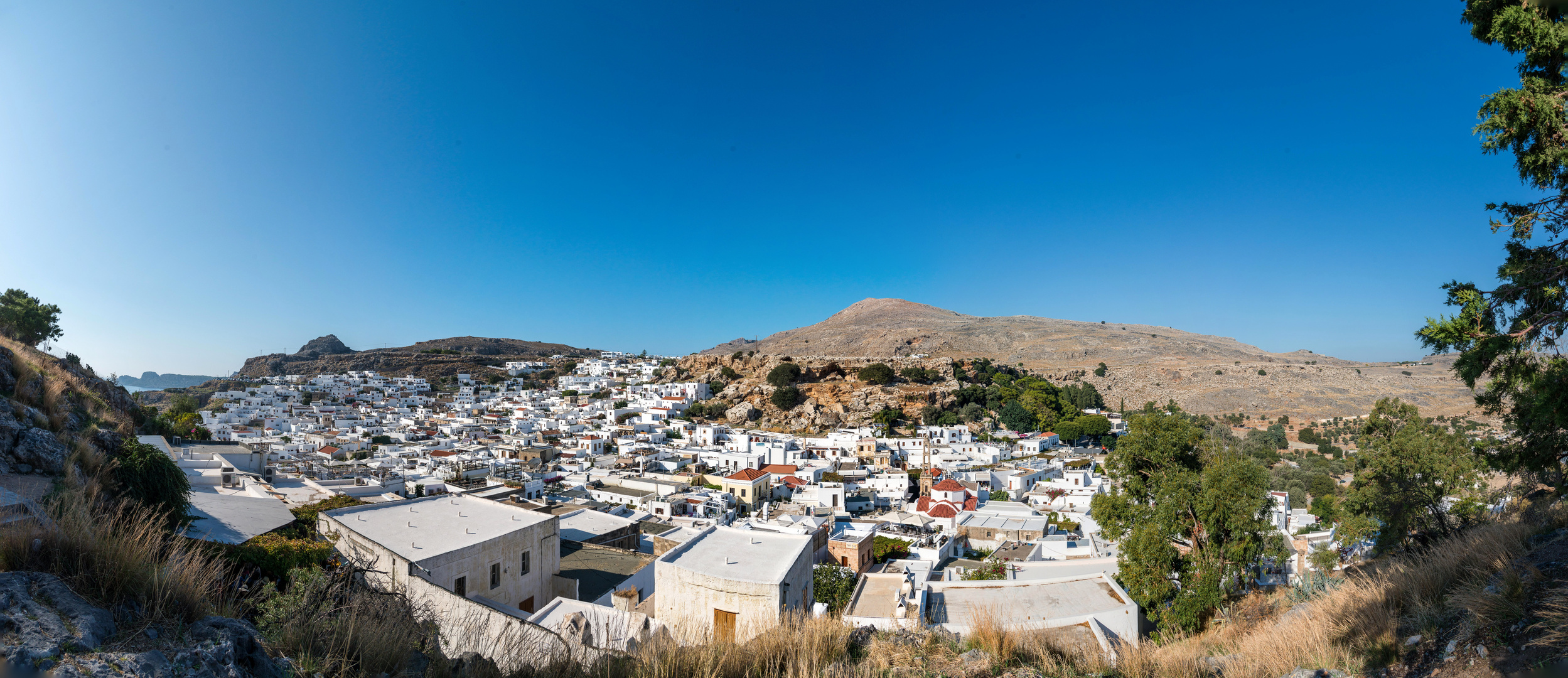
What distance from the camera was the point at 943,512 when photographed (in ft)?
80.1

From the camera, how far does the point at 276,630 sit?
2.65 m

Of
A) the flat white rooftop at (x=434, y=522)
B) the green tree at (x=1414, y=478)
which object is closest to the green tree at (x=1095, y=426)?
the green tree at (x=1414, y=478)

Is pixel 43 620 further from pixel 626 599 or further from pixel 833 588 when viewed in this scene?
pixel 833 588

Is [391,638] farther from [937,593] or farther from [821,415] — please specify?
[821,415]

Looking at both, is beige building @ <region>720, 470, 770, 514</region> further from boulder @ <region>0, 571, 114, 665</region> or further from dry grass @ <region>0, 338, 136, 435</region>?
boulder @ <region>0, 571, 114, 665</region>

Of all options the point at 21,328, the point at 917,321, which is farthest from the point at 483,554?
the point at 917,321

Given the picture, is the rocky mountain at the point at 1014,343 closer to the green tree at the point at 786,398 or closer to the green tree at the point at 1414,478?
the green tree at the point at 786,398

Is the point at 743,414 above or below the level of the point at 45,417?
below

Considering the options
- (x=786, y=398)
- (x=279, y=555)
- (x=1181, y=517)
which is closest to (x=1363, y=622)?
(x=1181, y=517)

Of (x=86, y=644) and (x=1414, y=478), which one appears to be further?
(x=1414, y=478)

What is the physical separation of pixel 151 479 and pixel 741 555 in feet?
24.5

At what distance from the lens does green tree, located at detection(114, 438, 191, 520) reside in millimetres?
7375

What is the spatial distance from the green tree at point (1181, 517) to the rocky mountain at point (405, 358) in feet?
287

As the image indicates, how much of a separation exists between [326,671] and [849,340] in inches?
3894
